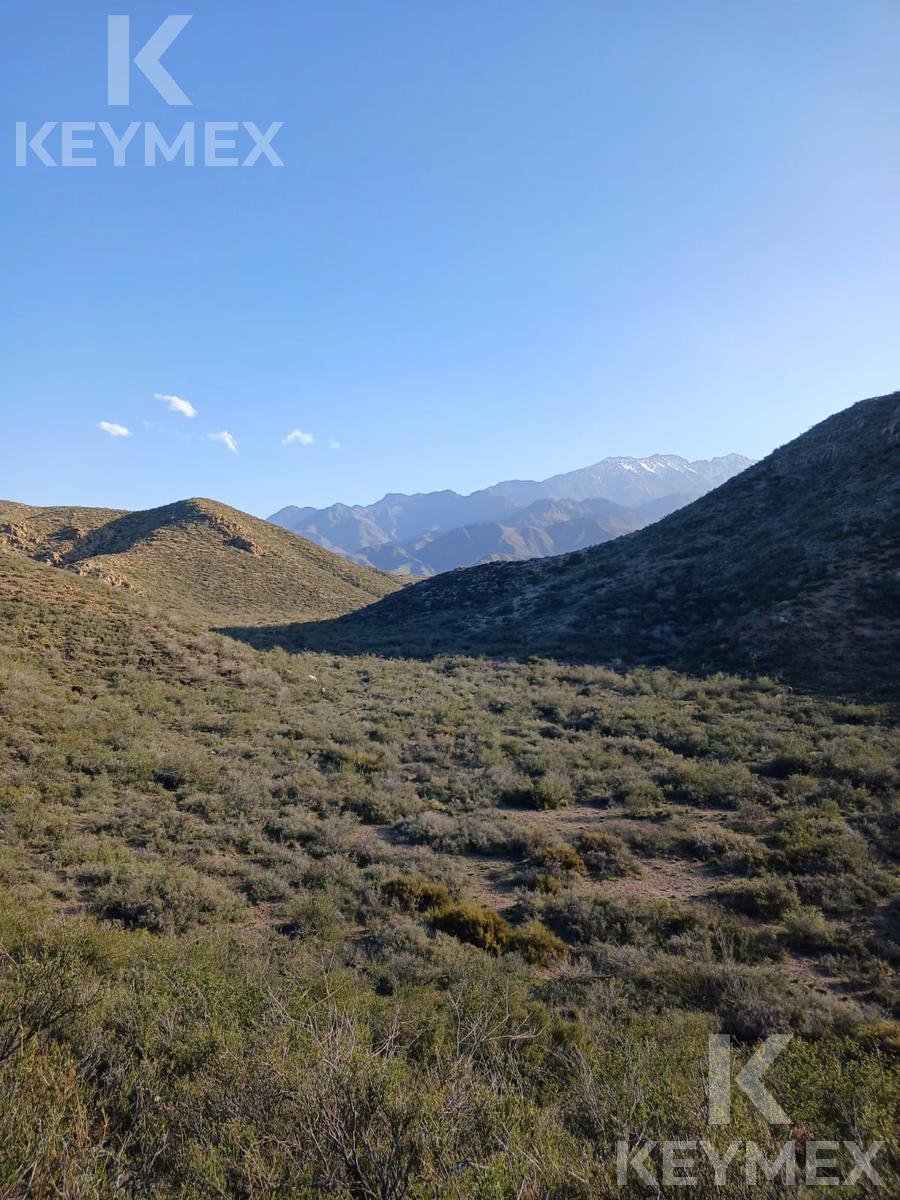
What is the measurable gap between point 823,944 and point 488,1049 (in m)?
4.77

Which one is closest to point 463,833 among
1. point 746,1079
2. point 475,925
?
point 475,925

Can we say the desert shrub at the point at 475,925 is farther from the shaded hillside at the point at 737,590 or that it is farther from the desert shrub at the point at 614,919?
the shaded hillside at the point at 737,590

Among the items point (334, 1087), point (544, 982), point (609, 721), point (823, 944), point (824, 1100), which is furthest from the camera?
point (609, 721)

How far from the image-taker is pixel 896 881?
7.91m

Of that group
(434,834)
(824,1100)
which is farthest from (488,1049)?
(434,834)

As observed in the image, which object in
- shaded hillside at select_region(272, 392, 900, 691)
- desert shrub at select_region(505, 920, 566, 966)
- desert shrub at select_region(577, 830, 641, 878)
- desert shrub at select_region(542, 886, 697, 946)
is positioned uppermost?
shaded hillside at select_region(272, 392, 900, 691)

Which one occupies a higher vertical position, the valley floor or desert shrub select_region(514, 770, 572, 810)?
the valley floor

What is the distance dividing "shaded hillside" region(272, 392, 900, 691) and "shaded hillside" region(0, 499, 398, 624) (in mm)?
13368

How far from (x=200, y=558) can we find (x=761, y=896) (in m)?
56.8

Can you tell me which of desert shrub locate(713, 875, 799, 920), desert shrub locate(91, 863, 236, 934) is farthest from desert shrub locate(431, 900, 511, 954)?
desert shrub locate(713, 875, 799, 920)

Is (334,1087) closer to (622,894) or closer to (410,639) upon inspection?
(622,894)

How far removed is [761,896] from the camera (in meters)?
7.84

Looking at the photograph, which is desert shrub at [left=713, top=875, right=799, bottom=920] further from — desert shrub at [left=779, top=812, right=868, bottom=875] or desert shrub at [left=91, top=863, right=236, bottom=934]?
desert shrub at [left=91, top=863, right=236, bottom=934]

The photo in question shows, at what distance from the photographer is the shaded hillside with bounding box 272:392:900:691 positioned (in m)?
22.0
